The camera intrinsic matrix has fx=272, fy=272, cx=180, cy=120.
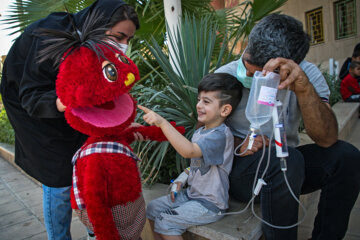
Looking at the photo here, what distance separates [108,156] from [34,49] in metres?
0.61

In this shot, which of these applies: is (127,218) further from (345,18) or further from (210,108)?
(345,18)

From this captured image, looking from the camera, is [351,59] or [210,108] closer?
[210,108]

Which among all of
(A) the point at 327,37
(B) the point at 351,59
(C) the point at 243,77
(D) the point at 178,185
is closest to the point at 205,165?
(D) the point at 178,185

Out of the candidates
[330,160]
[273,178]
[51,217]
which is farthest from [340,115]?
[51,217]

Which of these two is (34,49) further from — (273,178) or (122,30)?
(273,178)

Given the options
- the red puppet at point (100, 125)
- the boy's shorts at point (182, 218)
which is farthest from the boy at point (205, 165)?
the red puppet at point (100, 125)

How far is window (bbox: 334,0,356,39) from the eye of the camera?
8117 mm

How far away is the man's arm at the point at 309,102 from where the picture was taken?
125 centimetres

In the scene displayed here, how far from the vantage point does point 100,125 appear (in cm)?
124

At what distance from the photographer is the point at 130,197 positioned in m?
1.31

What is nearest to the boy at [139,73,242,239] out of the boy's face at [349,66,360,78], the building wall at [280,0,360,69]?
the boy's face at [349,66,360,78]

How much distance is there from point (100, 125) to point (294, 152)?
999 millimetres

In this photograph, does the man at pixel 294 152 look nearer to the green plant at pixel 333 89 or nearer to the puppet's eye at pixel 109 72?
the puppet's eye at pixel 109 72

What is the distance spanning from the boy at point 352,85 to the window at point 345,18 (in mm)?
3488
